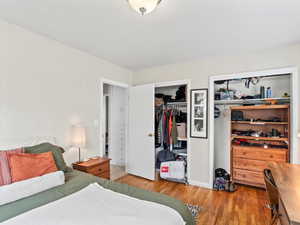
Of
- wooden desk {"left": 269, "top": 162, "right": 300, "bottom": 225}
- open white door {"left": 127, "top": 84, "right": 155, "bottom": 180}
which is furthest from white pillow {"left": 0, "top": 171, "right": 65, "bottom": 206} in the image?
open white door {"left": 127, "top": 84, "right": 155, "bottom": 180}

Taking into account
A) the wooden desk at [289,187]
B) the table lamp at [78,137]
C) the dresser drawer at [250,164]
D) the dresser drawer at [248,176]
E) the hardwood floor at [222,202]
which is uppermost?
the table lamp at [78,137]

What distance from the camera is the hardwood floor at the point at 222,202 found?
2.15 meters

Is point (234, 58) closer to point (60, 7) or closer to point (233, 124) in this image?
point (233, 124)

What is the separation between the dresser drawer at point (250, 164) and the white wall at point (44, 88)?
8.85 feet

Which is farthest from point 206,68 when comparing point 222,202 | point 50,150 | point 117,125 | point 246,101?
point 50,150

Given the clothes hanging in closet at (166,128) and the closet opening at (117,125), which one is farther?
the closet opening at (117,125)

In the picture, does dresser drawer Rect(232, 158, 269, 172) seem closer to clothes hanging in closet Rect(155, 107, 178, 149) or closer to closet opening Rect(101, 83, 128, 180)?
clothes hanging in closet Rect(155, 107, 178, 149)

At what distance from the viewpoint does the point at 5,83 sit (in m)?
1.91

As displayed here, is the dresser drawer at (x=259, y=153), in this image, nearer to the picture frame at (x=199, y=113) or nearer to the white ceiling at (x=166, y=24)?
the picture frame at (x=199, y=113)

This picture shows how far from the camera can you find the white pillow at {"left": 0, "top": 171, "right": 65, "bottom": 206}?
1.36m

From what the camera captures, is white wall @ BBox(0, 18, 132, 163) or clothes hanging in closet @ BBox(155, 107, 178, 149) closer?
white wall @ BBox(0, 18, 132, 163)

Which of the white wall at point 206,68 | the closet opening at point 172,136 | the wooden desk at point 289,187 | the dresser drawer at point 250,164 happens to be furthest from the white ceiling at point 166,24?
the dresser drawer at point 250,164

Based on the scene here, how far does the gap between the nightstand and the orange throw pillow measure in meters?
0.62

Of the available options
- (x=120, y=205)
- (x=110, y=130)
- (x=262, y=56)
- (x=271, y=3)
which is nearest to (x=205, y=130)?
(x=262, y=56)
